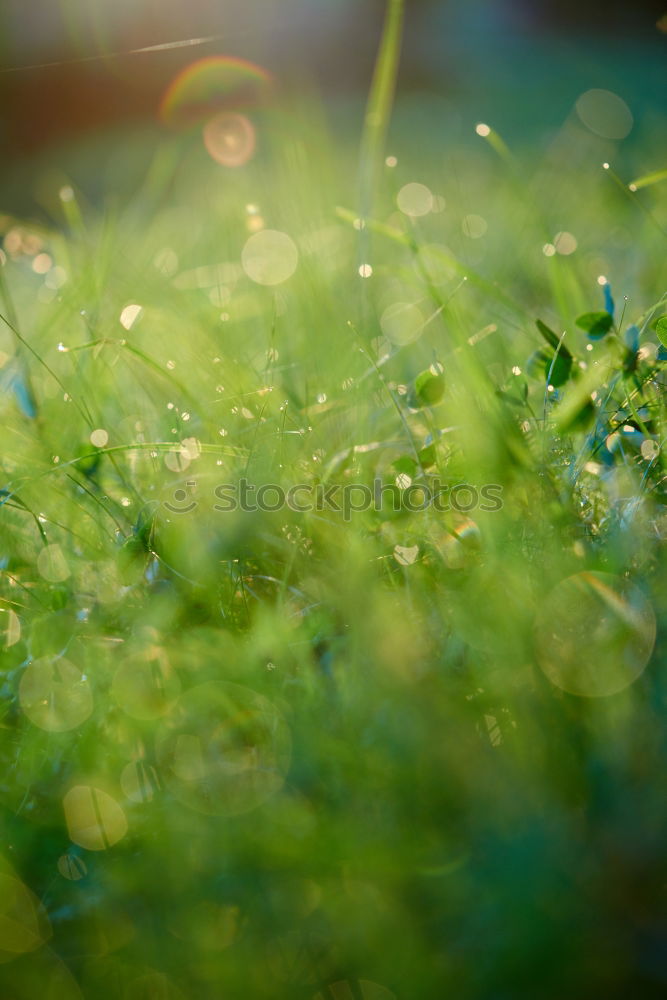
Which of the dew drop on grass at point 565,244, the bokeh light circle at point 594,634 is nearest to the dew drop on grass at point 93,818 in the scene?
the bokeh light circle at point 594,634

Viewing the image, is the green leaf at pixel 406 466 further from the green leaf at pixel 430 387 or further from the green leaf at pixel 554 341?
the green leaf at pixel 554 341

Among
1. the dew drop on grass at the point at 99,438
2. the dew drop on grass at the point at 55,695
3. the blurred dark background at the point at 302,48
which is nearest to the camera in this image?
the dew drop on grass at the point at 55,695

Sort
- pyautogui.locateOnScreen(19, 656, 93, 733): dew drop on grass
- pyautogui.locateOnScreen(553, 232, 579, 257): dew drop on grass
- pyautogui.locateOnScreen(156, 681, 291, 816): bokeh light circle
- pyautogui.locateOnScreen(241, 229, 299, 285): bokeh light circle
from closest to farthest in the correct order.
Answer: pyautogui.locateOnScreen(156, 681, 291, 816): bokeh light circle → pyautogui.locateOnScreen(19, 656, 93, 733): dew drop on grass → pyautogui.locateOnScreen(553, 232, 579, 257): dew drop on grass → pyautogui.locateOnScreen(241, 229, 299, 285): bokeh light circle

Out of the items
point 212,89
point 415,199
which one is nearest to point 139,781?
point 415,199

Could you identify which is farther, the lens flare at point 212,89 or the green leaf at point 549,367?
the lens flare at point 212,89

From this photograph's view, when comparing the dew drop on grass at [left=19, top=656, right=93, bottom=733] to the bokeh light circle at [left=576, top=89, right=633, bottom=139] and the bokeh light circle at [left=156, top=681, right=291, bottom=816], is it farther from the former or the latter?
the bokeh light circle at [left=576, top=89, right=633, bottom=139]

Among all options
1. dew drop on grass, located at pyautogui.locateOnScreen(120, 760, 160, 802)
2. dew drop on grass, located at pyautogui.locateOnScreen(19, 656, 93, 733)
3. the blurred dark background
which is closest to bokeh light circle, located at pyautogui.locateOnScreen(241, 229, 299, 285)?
dew drop on grass, located at pyautogui.locateOnScreen(19, 656, 93, 733)

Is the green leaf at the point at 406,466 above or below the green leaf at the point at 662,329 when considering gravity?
below

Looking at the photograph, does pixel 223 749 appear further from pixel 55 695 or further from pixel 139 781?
pixel 55 695
